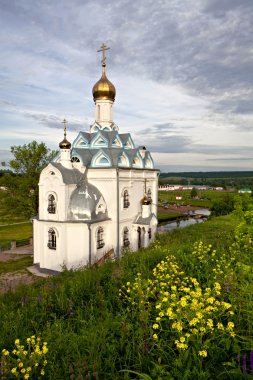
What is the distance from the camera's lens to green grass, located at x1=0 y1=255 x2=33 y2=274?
1564 cm

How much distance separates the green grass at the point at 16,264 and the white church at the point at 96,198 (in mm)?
1035

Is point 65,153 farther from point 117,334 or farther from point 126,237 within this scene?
point 117,334

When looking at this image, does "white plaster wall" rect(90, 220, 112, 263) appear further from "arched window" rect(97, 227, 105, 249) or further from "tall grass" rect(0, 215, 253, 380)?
"tall grass" rect(0, 215, 253, 380)

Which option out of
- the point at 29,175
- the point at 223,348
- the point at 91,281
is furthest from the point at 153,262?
the point at 29,175

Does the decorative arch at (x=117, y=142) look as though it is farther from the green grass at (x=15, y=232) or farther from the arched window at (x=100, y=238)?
the green grass at (x=15, y=232)

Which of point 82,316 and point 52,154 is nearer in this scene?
point 82,316

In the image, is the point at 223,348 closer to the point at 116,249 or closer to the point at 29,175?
the point at 116,249

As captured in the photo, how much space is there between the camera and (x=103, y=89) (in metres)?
18.4

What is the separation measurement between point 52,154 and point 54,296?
18453 millimetres

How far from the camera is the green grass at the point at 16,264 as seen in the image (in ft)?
51.3

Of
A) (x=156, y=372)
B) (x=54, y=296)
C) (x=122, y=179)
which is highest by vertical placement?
(x=122, y=179)

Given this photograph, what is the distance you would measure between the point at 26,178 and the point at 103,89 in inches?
343

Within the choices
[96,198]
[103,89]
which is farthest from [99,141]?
[96,198]

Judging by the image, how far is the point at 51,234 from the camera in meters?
14.8
